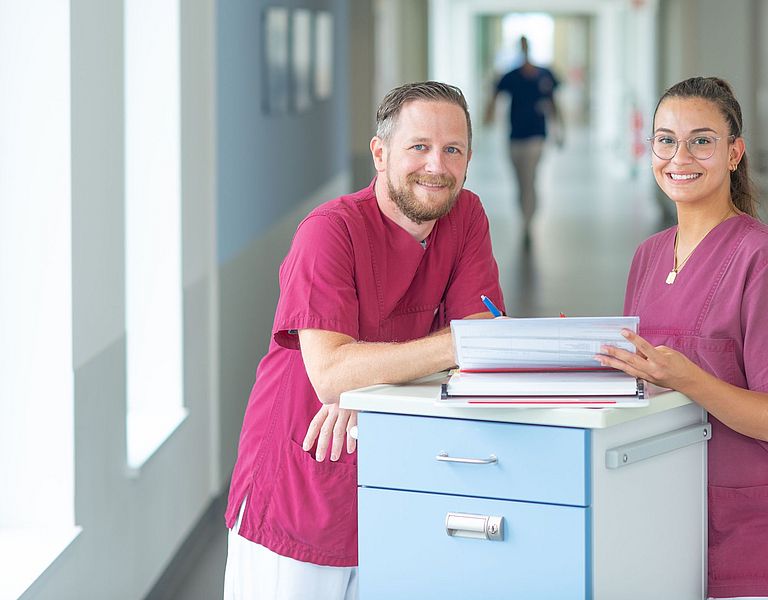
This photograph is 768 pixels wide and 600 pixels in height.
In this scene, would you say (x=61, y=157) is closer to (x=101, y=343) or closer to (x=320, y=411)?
(x=101, y=343)

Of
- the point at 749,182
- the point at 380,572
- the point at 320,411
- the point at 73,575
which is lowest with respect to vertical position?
the point at 73,575

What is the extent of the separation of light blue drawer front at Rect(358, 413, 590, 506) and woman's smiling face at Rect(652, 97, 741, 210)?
564 mm

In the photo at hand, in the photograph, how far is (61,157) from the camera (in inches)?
118

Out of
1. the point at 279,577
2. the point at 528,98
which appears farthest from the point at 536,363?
Answer: the point at 528,98

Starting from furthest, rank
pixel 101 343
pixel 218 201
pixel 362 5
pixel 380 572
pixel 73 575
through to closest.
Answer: pixel 362 5, pixel 218 201, pixel 101 343, pixel 73 575, pixel 380 572

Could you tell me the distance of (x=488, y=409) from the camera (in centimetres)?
184

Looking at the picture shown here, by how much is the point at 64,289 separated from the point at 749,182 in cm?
167

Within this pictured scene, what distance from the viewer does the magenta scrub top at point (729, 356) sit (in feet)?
6.59

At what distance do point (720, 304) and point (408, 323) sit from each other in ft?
1.94

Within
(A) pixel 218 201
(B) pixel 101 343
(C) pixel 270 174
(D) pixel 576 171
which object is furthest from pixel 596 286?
(D) pixel 576 171

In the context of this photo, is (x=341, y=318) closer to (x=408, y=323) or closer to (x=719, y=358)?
(x=408, y=323)

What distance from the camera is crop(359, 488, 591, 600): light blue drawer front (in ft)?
5.94

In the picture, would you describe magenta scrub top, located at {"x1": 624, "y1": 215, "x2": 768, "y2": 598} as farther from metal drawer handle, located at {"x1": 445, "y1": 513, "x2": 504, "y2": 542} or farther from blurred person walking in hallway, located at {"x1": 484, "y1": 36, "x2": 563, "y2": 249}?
blurred person walking in hallway, located at {"x1": 484, "y1": 36, "x2": 563, "y2": 249}

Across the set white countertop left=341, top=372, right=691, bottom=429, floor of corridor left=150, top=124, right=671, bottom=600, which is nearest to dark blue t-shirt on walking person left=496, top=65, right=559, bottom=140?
floor of corridor left=150, top=124, right=671, bottom=600
